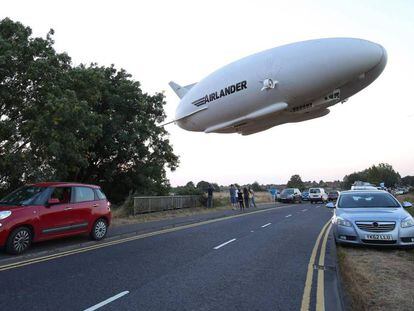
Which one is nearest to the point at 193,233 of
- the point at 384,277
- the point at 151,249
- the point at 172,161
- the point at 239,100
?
the point at 151,249

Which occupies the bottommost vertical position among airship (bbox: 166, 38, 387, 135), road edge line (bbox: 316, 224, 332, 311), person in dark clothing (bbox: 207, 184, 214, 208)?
road edge line (bbox: 316, 224, 332, 311)

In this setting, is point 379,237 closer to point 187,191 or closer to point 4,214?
point 4,214

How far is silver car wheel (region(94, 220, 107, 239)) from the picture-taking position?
11570mm

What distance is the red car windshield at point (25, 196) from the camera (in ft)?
32.1

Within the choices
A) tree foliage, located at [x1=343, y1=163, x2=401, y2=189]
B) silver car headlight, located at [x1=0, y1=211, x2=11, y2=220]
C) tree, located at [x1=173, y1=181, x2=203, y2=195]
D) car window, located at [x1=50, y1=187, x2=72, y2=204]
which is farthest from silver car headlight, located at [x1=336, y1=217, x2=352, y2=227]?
tree foliage, located at [x1=343, y1=163, x2=401, y2=189]

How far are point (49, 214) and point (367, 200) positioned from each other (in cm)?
930

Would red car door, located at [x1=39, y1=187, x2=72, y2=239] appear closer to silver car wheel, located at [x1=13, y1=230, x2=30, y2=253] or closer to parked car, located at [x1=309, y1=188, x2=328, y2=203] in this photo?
silver car wheel, located at [x1=13, y1=230, x2=30, y2=253]

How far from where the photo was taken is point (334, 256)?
8.91 meters

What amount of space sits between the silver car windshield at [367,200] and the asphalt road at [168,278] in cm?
169

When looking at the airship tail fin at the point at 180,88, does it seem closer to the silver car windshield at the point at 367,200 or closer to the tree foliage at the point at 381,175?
the silver car windshield at the point at 367,200

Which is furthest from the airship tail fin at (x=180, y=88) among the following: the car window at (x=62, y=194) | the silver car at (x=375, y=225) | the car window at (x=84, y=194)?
the silver car at (x=375, y=225)

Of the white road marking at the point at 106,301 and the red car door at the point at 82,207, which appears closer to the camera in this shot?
the white road marking at the point at 106,301

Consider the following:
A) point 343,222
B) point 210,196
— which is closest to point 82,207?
point 343,222

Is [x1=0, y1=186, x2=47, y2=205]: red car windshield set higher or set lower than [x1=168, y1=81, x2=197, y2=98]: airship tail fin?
lower
